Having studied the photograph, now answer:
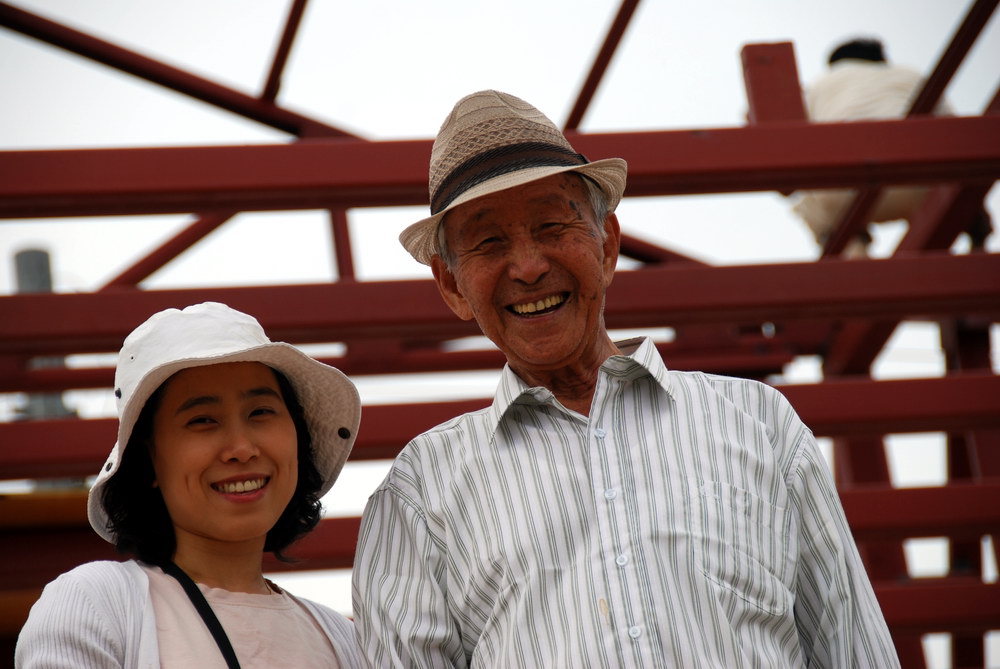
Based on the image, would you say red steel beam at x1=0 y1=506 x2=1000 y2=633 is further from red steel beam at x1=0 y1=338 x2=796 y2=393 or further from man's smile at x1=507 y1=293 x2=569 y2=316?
red steel beam at x1=0 y1=338 x2=796 y2=393

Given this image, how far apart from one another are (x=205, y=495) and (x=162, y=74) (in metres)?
2.76

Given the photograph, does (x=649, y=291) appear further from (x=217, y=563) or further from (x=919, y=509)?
(x=217, y=563)

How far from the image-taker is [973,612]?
447cm

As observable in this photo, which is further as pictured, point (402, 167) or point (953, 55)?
point (953, 55)

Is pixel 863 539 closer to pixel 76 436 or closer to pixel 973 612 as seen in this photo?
pixel 973 612

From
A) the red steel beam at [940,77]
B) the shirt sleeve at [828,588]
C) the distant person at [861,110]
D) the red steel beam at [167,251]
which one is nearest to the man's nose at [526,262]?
the shirt sleeve at [828,588]

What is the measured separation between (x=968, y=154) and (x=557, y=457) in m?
2.18

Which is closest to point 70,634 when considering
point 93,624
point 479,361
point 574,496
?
point 93,624

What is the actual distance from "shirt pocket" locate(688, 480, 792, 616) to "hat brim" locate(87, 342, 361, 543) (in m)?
0.81

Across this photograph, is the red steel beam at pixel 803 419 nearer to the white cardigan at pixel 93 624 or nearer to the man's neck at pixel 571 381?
the man's neck at pixel 571 381

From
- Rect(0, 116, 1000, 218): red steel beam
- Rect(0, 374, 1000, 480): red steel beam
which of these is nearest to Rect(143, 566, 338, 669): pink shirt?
Rect(0, 374, 1000, 480): red steel beam

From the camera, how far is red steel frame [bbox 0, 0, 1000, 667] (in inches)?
153

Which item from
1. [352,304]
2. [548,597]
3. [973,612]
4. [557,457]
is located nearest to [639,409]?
[557,457]

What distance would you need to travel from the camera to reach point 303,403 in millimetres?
2840
